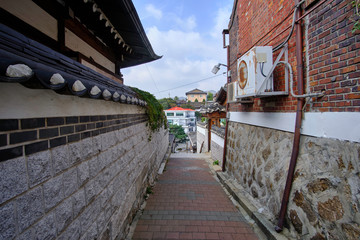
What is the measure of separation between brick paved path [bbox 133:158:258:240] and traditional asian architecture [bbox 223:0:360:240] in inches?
22.9

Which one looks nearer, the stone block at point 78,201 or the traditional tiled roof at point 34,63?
the traditional tiled roof at point 34,63

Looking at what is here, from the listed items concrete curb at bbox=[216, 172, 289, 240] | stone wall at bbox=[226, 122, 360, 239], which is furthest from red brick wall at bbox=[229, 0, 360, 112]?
concrete curb at bbox=[216, 172, 289, 240]

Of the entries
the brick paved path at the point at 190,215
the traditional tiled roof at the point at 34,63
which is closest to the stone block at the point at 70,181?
the traditional tiled roof at the point at 34,63

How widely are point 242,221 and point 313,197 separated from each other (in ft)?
5.80

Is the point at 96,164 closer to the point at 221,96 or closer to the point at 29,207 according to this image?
the point at 29,207

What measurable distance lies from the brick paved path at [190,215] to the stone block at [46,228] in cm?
225

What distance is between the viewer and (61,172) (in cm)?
159

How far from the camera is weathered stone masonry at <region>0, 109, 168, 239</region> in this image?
1.15 m

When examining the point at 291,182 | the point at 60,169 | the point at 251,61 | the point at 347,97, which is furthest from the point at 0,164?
the point at 251,61

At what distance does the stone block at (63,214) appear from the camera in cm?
151

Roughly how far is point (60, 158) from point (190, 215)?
3348 mm

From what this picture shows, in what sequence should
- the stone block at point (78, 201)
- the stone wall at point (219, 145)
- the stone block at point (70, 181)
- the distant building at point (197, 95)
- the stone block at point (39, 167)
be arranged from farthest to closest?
the distant building at point (197, 95)
the stone wall at point (219, 145)
the stone block at point (78, 201)
the stone block at point (70, 181)
the stone block at point (39, 167)

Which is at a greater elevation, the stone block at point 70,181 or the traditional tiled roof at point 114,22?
the traditional tiled roof at point 114,22

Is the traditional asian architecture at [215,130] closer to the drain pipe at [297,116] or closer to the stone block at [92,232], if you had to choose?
the drain pipe at [297,116]
